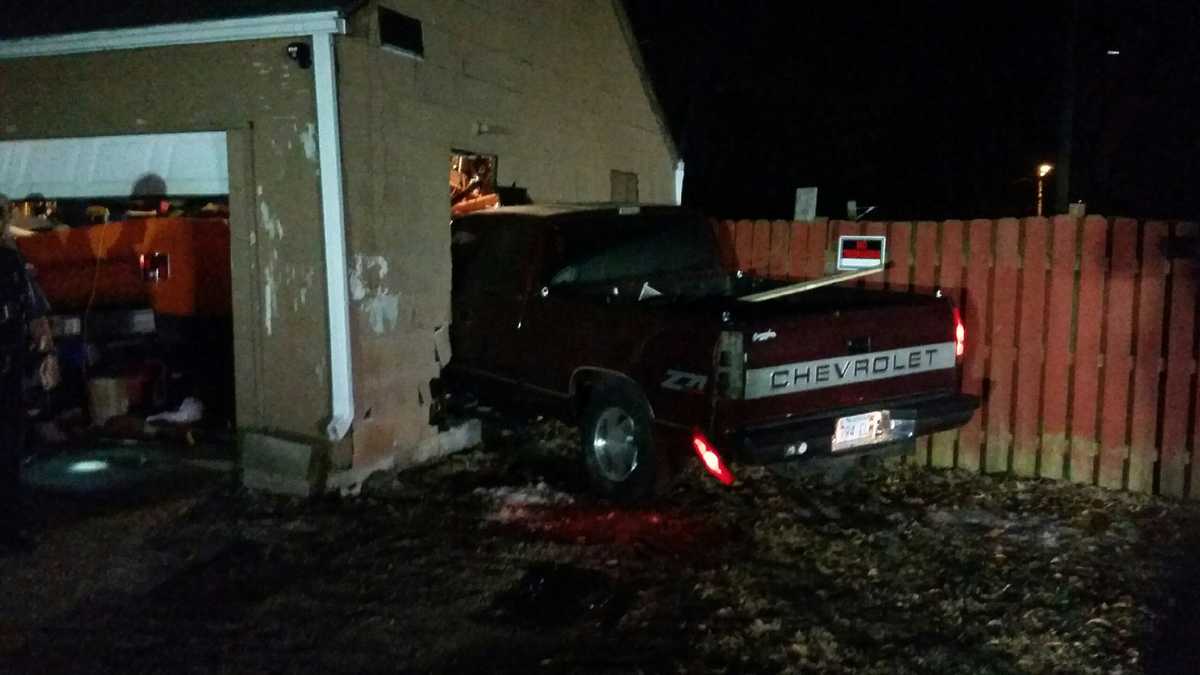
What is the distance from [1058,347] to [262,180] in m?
5.49

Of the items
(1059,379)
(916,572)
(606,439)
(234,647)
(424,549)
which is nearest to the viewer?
(234,647)

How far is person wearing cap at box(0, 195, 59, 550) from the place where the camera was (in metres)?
6.75

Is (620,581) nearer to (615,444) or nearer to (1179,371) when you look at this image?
(615,444)

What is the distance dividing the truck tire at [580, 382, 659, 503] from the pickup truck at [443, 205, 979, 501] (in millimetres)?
11

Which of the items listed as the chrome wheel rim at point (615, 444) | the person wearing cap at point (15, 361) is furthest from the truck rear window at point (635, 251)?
the person wearing cap at point (15, 361)

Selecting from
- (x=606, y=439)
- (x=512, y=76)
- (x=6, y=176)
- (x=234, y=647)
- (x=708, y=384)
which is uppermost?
(x=512, y=76)

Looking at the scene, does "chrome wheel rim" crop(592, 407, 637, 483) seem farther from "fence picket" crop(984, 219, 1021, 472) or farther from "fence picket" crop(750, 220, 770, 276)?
"fence picket" crop(984, 219, 1021, 472)

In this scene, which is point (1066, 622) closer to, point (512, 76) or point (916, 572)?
point (916, 572)

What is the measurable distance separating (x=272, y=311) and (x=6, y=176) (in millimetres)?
3351

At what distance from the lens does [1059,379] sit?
802 cm

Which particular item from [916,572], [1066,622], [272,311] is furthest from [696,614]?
[272,311]

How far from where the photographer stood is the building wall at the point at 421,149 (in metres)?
8.02

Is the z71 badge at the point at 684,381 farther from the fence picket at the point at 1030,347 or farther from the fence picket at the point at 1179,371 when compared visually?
the fence picket at the point at 1179,371

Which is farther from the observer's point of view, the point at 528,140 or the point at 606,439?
the point at 528,140
